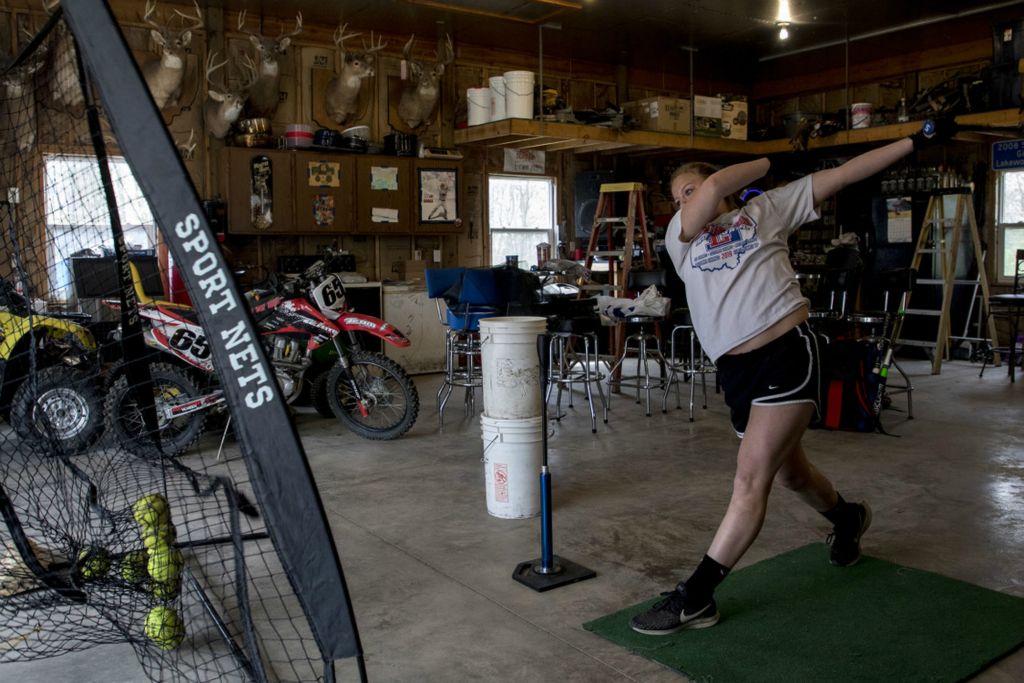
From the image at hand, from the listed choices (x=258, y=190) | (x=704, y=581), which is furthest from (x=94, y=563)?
(x=258, y=190)

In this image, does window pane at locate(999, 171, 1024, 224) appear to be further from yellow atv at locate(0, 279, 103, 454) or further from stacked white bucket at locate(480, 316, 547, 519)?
yellow atv at locate(0, 279, 103, 454)

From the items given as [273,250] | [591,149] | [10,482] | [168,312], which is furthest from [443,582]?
[591,149]

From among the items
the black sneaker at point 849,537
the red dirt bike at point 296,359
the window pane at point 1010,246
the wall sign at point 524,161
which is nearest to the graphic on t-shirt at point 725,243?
the black sneaker at point 849,537

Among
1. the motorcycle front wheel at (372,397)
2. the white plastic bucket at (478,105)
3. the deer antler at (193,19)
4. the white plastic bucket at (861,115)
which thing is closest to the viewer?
the motorcycle front wheel at (372,397)

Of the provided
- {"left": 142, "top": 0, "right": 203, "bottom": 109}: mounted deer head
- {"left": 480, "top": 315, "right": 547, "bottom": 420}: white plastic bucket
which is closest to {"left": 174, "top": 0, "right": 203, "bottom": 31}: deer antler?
{"left": 142, "top": 0, "right": 203, "bottom": 109}: mounted deer head

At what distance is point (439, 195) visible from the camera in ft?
30.9

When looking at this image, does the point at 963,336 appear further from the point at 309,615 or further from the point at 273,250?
the point at 309,615

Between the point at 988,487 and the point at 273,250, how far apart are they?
660 centimetres

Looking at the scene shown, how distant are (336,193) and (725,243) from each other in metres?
6.39

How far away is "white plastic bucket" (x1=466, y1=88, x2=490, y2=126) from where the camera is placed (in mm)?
9172

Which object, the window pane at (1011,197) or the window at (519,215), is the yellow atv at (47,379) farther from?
the window pane at (1011,197)

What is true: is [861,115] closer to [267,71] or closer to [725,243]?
[267,71]

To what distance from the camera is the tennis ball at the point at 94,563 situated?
9.31ft

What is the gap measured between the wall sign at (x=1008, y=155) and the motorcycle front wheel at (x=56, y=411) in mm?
9349
